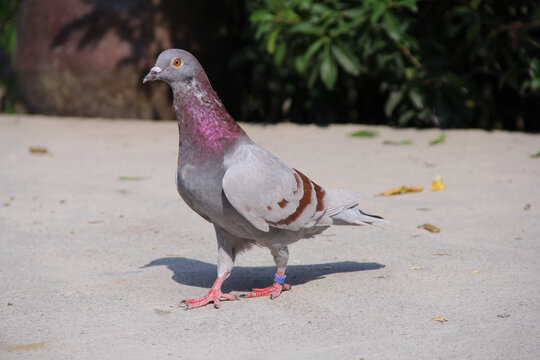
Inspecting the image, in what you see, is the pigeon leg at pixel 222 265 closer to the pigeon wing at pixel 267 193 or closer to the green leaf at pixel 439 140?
the pigeon wing at pixel 267 193

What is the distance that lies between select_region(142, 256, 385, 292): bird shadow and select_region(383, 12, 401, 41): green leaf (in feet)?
11.6

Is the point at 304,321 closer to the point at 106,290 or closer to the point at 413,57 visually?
the point at 106,290

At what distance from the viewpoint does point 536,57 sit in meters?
7.09

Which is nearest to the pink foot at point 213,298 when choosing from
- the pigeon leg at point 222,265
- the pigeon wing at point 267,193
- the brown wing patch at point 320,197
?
the pigeon leg at point 222,265

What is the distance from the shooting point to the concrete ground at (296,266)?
2.76 metres

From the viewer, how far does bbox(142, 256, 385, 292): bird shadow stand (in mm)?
3629

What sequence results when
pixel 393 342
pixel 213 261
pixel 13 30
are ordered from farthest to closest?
1. pixel 13 30
2. pixel 213 261
3. pixel 393 342

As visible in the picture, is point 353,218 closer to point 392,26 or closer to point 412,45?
point 392,26

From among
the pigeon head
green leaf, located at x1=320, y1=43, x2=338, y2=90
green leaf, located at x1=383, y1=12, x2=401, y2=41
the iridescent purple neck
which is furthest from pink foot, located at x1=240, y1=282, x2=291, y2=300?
green leaf, located at x1=383, y1=12, x2=401, y2=41

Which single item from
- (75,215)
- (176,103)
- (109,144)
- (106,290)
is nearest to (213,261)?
(106,290)

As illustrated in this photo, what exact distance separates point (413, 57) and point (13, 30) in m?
6.80

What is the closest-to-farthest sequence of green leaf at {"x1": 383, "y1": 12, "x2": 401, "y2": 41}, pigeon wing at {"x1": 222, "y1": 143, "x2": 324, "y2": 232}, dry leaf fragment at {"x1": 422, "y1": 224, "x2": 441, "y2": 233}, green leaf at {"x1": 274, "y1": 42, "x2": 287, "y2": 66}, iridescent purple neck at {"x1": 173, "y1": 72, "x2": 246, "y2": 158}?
pigeon wing at {"x1": 222, "y1": 143, "x2": 324, "y2": 232} → iridescent purple neck at {"x1": 173, "y1": 72, "x2": 246, "y2": 158} → dry leaf fragment at {"x1": 422, "y1": 224, "x2": 441, "y2": 233} → green leaf at {"x1": 383, "y1": 12, "x2": 401, "y2": 41} → green leaf at {"x1": 274, "y1": 42, "x2": 287, "y2": 66}

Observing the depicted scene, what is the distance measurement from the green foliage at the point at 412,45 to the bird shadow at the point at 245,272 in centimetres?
348

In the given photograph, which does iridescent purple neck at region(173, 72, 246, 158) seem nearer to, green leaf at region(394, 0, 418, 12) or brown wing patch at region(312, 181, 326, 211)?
brown wing patch at region(312, 181, 326, 211)
